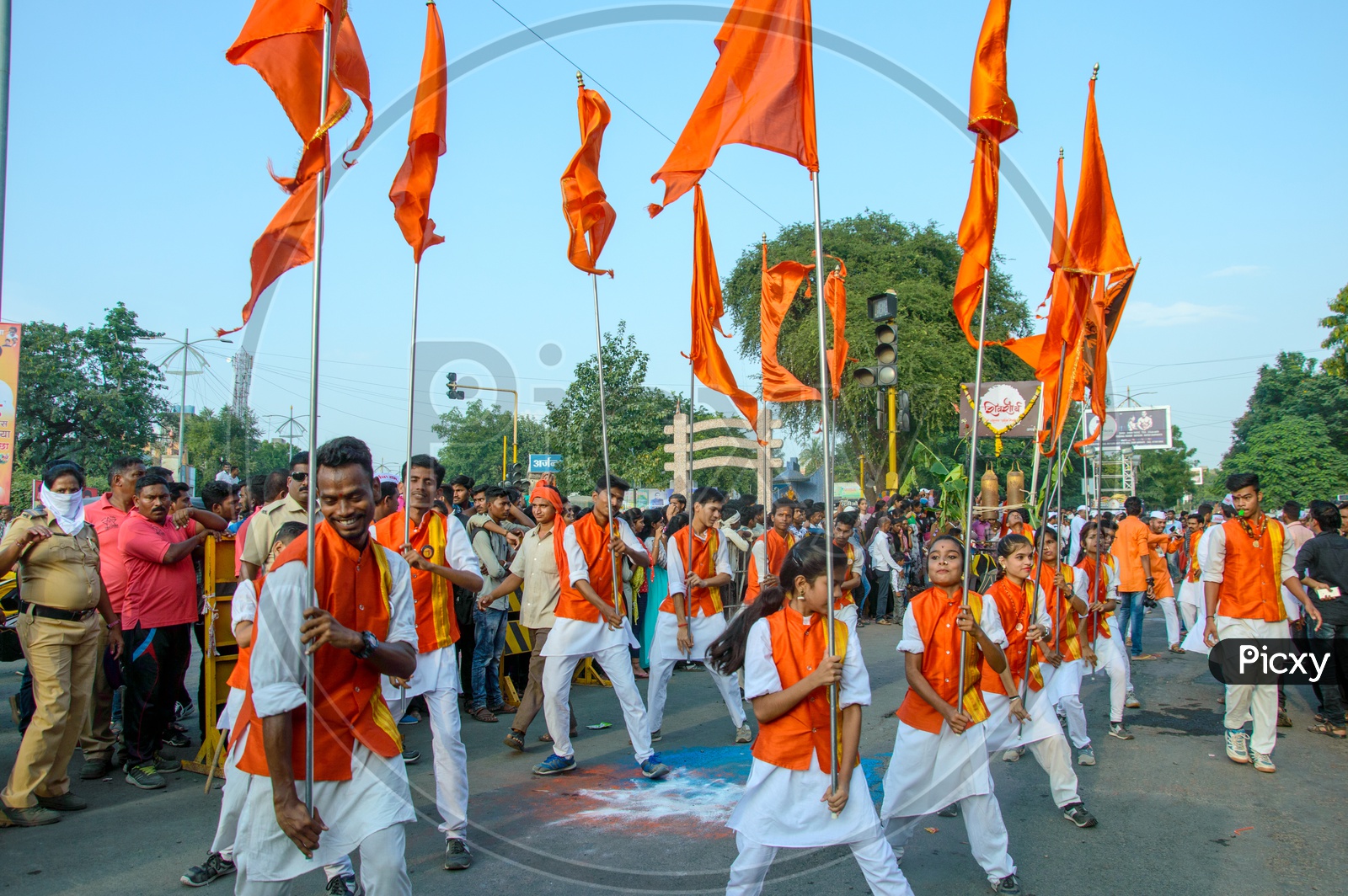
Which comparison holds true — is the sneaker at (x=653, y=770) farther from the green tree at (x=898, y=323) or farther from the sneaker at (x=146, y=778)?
the green tree at (x=898, y=323)

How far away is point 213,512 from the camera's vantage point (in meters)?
7.25

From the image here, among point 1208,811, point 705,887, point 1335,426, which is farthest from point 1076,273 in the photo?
point 1335,426

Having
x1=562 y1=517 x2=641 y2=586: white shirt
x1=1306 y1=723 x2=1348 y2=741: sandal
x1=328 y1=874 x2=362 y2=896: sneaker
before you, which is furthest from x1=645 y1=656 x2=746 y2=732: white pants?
x1=1306 y1=723 x2=1348 y2=741: sandal

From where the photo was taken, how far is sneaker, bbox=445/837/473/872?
4.63 meters

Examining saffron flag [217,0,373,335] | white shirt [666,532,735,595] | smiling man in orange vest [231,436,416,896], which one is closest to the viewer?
smiling man in orange vest [231,436,416,896]

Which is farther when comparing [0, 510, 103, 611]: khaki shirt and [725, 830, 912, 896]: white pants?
[0, 510, 103, 611]: khaki shirt

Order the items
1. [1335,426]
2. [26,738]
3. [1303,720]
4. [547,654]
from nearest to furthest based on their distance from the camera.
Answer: [26,738], [547,654], [1303,720], [1335,426]

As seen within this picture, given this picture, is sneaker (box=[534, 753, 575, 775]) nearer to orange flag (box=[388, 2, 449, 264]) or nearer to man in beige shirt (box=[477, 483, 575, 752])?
man in beige shirt (box=[477, 483, 575, 752])

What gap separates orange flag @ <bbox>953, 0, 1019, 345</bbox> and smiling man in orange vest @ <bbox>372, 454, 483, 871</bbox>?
3.29 meters

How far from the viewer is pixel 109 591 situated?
6.35 m

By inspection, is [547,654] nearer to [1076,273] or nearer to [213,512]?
[213,512]

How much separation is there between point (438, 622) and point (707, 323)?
10.1ft

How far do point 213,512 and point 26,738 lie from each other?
222 centimetres

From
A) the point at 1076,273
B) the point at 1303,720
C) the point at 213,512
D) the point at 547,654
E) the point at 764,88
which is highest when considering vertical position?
the point at 764,88
